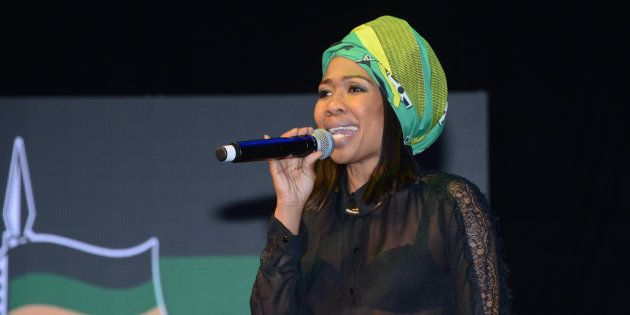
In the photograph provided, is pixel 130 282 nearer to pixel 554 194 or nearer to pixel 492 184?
pixel 492 184

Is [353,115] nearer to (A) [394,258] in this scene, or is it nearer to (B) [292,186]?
(B) [292,186]

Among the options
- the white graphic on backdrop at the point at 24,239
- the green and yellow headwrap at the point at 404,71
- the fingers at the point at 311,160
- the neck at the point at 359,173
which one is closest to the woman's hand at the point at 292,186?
the fingers at the point at 311,160

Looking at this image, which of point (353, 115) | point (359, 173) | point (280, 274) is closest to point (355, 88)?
point (353, 115)

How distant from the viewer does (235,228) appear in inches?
135

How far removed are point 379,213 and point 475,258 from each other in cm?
26

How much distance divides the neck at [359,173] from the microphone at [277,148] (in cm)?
10

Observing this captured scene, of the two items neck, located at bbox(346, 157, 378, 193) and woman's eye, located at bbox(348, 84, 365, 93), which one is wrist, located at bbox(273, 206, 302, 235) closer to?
neck, located at bbox(346, 157, 378, 193)

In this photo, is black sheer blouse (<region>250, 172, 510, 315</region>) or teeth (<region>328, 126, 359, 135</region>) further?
teeth (<region>328, 126, 359, 135</region>)

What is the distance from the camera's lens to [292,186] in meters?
2.00

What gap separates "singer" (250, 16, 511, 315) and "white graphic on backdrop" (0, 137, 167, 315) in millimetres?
1469

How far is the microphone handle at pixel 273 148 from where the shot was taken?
1.73m

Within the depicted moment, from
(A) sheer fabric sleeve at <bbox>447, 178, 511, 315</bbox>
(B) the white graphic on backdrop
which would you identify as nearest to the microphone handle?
(A) sheer fabric sleeve at <bbox>447, 178, 511, 315</bbox>

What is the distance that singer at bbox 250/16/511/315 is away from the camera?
1854mm

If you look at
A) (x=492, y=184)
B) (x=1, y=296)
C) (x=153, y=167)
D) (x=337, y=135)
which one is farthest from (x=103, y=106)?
(x=337, y=135)
